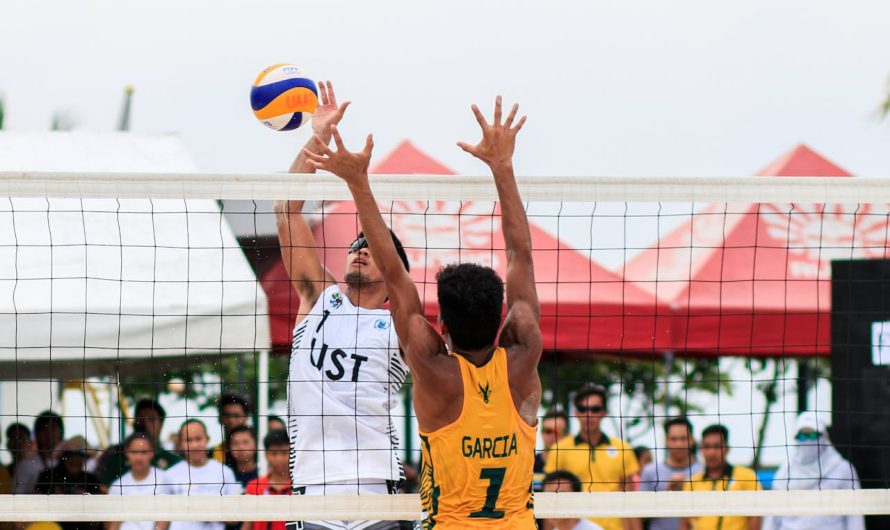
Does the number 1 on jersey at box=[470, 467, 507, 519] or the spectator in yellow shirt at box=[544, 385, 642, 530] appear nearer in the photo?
the number 1 on jersey at box=[470, 467, 507, 519]

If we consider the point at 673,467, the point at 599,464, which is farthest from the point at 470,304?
the point at 673,467

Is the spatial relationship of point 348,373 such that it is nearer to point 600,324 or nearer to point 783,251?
point 600,324

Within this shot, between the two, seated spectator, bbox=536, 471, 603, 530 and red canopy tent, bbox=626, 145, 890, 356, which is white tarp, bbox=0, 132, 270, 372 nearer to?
seated spectator, bbox=536, 471, 603, 530

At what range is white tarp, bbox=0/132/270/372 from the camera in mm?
8922

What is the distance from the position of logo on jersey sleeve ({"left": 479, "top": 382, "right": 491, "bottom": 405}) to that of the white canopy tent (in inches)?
170

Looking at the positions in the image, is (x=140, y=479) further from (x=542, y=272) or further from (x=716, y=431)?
(x=716, y=431)

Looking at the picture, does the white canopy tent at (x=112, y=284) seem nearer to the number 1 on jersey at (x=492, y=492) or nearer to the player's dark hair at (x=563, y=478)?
the player's dark hair at (x=563, y=478)

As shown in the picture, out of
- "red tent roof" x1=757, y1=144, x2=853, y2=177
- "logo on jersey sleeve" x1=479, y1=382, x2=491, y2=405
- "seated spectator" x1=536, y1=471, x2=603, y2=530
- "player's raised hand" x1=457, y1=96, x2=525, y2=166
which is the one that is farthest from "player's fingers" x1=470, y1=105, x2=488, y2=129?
"red tent roof" x1=757, y1=144, x2=853, y2=177

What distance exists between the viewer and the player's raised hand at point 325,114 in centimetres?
507

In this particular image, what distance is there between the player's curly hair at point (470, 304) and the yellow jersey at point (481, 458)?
8 centimetres

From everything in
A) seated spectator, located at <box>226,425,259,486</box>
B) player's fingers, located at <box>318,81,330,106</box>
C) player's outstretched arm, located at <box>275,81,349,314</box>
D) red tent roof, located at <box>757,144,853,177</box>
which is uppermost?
red tent roof, located at <box>757,144,853,177</box>

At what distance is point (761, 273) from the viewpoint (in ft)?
37.0

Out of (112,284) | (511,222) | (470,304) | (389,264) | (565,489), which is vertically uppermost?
(112,284)

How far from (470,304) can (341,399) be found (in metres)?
Answer: 1.49
